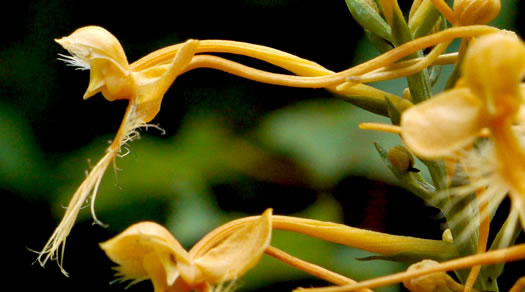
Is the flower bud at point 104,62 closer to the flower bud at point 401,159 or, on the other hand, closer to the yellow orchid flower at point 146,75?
the yellow orchid flower at point 146,75

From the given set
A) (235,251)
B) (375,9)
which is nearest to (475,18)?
(375,9)

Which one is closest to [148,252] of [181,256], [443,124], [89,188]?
[181,256]

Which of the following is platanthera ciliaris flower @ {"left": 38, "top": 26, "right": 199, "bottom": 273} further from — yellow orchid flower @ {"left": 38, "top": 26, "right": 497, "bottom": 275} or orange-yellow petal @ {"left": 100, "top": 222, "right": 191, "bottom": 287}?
orange-yellow petal @ {"left": 100, "top": 222, "right": 191, "bottom": 287}

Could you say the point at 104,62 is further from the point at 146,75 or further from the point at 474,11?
the point at 474,11

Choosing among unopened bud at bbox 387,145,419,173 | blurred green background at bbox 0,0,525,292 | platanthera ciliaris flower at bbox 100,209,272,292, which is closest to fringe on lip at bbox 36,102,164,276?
platanthera ciliaris flower at bbox 100,209,272,292

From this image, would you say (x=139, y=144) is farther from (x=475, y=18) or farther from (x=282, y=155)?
(x=475, y=18)

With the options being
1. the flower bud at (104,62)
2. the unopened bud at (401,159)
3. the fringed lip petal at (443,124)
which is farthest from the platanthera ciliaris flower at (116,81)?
the fringed lip petal at (443,124)
